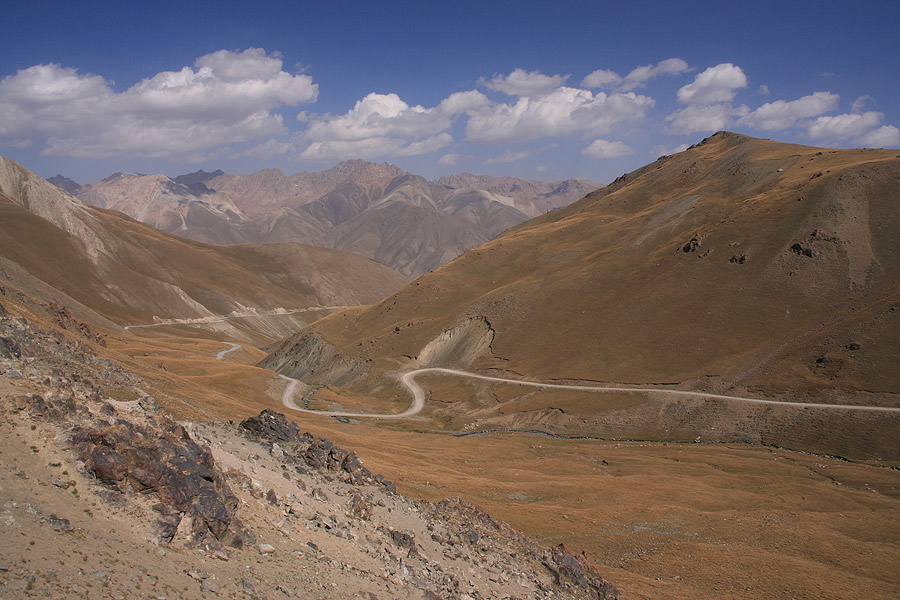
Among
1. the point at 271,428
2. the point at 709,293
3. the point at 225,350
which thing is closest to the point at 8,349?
the point at 271,428

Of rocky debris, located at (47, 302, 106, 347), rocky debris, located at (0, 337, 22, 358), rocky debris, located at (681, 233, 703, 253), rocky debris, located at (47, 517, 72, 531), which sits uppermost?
rocky debris, located at (681, 233, 703, 253)

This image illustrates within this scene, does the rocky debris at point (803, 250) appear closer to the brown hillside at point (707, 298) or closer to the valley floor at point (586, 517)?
the brown hillside at point (707, 298)

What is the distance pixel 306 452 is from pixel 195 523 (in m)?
13.8

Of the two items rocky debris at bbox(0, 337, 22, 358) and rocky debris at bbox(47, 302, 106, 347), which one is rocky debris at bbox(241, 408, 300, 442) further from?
rocky debris at bbox(47, 302, 106, 347)

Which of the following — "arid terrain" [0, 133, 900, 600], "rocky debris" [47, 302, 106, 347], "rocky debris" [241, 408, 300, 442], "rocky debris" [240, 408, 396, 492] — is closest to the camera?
"arid terrain" [0, 133, 900, 600]

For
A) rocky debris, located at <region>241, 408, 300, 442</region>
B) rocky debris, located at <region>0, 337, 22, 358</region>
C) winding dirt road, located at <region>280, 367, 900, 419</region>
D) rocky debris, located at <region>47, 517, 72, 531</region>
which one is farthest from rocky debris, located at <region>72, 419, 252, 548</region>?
winding dirt road, located at <region>280, 367, 900, 419</region>

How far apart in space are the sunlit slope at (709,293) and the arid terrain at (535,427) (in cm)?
59

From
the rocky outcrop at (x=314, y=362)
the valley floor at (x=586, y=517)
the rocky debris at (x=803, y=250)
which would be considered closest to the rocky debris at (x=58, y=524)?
the valley floor at (x=586, y=517)

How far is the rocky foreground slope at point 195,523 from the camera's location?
1628 cm

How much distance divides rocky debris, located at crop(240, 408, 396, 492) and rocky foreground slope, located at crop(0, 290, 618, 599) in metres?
0.22

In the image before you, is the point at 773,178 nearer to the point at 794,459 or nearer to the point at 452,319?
the point at 452,319

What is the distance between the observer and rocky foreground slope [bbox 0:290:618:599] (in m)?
16.3

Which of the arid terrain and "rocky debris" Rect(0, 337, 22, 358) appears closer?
the arid terrain

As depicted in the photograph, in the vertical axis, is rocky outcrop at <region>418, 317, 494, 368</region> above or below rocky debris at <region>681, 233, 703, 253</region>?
below
